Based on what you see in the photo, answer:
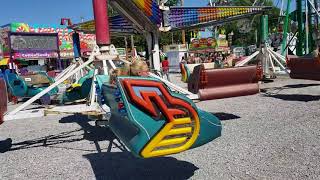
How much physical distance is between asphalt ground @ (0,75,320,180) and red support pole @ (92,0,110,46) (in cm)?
178

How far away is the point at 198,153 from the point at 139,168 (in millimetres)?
928

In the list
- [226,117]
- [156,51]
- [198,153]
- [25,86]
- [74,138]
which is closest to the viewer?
[198,153]

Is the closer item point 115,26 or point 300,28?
point 115,26

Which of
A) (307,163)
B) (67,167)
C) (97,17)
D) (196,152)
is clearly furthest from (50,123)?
(307,163)

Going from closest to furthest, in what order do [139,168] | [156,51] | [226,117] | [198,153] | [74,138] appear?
[139,168] < [198,153] < [74,138] < [226,117] < [156,51]

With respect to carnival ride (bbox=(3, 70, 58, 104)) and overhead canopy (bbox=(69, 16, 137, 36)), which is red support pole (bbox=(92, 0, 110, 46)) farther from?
carnival ride (bbox=(3, 70, 58, 104))

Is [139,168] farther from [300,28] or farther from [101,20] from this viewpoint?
[300,28]

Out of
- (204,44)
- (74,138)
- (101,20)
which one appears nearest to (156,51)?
(101,20)

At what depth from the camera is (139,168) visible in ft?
15.6

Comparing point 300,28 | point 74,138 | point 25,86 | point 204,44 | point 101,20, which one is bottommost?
point 74,138

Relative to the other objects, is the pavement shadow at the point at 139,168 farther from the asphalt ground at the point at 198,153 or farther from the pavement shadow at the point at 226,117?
the pavement shadow at the point at 226,117

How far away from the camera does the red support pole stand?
21.4 feet

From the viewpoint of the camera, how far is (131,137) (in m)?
3.82

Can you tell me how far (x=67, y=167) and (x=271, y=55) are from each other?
7.48m
